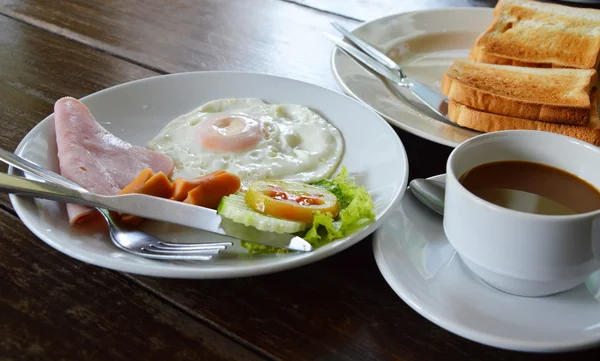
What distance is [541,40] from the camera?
185 centimetres

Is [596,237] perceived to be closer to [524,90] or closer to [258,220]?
[258,220]

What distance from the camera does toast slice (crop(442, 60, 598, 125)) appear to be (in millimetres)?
1406

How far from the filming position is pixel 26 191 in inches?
37.5

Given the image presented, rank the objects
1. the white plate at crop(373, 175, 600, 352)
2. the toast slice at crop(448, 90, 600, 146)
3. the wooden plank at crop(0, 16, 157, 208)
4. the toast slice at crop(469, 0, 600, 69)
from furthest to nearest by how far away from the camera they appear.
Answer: the toast slice at crop(469, 0, 600, 69) → the wooden plank at crop(0, 16, 157, 208) → the toast slice at crop(448, 90, 600, 146) → the white plate at crop(373, 175, 600, 352)

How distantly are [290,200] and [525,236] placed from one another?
14.9 inches

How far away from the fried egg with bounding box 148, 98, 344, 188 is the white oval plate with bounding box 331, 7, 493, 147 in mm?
157

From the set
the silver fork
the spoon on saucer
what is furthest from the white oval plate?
the silver fork

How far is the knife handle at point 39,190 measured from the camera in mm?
947

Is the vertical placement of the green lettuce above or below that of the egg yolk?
above

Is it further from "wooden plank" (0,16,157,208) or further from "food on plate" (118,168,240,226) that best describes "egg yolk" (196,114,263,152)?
"wooden plank" (0,16,157,208)

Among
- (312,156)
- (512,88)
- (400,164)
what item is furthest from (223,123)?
(512,88)

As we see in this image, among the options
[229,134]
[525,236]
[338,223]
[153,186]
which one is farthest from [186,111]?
[525,236]

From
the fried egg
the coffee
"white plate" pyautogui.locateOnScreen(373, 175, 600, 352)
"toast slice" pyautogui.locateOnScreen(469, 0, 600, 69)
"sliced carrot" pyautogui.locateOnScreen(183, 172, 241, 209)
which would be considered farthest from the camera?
"toast slice" pyautogui.locateOnScreen(469, 0, 600, 69)

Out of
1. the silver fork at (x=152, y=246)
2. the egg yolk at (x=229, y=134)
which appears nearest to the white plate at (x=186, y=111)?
the silver fork at (x=152, y=246)
